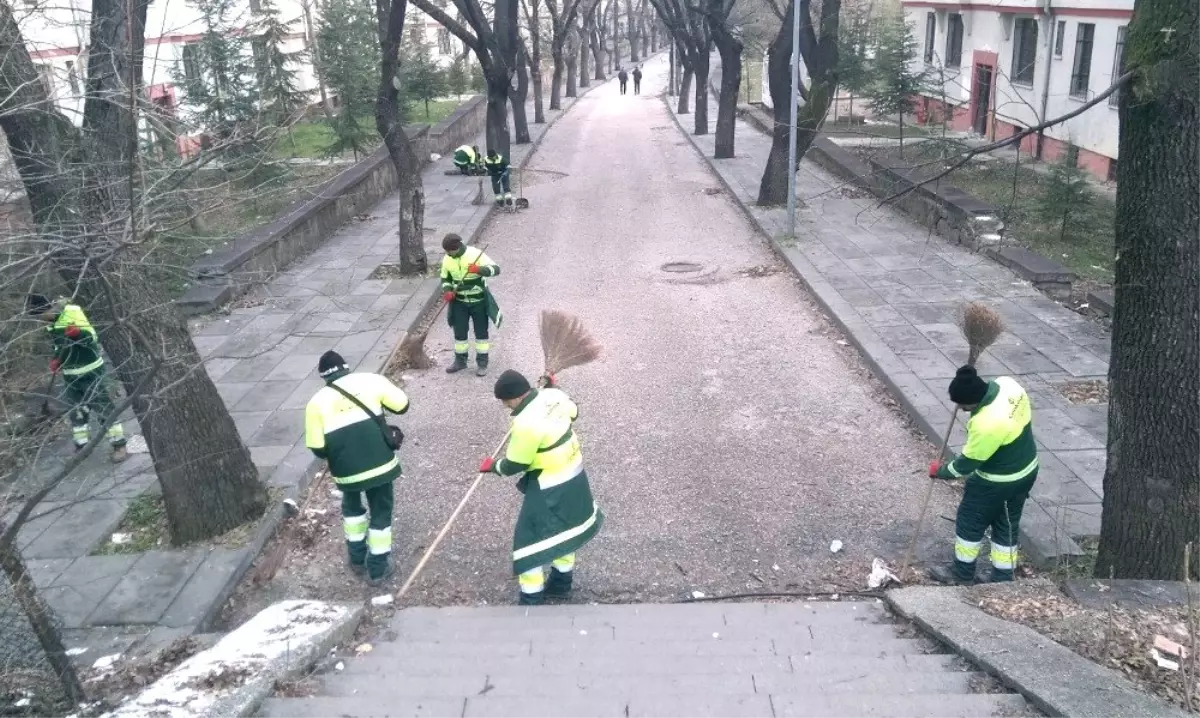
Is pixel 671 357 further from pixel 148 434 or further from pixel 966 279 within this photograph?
pixel 148 434

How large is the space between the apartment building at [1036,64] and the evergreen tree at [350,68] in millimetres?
11902

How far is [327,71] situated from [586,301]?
1136cm

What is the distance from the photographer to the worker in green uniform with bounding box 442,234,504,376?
10.1m

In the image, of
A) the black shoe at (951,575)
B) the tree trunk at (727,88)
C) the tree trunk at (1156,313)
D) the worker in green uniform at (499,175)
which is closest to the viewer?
the tree trunk at (1156,313)

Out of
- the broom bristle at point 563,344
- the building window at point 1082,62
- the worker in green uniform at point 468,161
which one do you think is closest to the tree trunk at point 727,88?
the worker in green uniform at point 468,161

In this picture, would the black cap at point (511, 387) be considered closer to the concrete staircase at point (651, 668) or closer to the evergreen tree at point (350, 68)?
the concrete staircase at point (651, 668)

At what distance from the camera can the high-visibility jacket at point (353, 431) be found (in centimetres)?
604

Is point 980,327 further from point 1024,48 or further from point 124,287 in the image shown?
point 1024,48

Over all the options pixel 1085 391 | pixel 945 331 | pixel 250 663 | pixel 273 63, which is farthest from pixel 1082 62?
pixel 250 663

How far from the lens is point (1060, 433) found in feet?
26.5

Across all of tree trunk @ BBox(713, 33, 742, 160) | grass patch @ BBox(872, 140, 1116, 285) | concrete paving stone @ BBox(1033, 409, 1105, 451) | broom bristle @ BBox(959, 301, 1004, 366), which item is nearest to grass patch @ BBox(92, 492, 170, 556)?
broom bristle @ BBox(959, 301, 1004, 366)

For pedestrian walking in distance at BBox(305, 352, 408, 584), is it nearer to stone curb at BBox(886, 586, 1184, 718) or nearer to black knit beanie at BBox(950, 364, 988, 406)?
stone curb at BBox(886, 586, 1184, 718)

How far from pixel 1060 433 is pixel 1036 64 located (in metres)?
17.9

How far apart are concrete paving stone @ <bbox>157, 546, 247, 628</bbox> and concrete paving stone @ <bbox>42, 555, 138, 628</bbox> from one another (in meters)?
0.49
